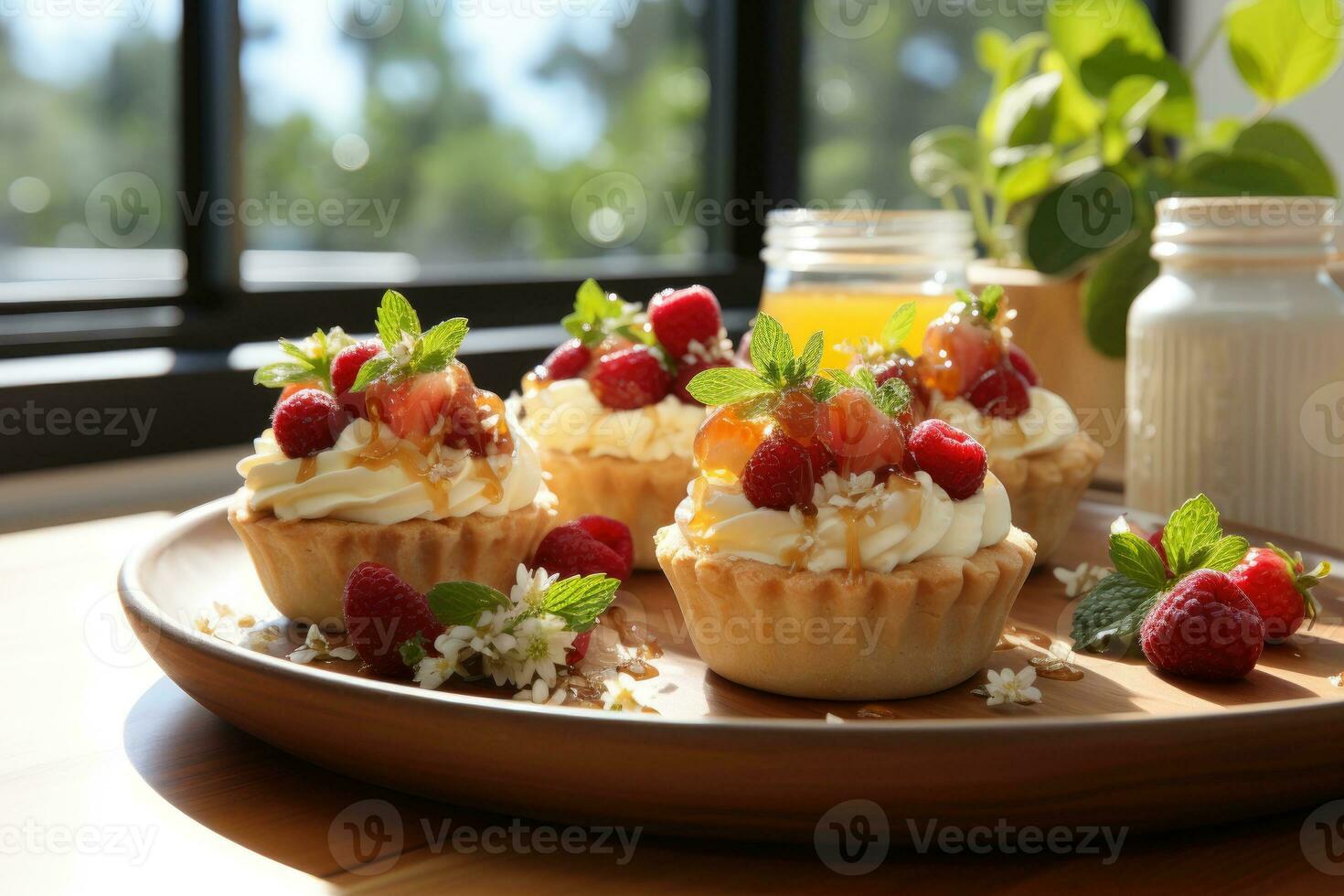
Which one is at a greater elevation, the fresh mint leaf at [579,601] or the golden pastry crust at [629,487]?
the fresh mint leaf at [579,601]

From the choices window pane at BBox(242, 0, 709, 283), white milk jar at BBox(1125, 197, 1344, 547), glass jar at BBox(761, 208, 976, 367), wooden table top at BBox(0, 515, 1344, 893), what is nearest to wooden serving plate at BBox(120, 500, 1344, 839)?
wooden table top at BBox(0, 515, 1344, 893)

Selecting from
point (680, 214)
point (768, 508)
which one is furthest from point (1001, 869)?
point (680, 214)

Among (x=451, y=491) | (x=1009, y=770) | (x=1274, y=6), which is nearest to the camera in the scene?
(x=1009, y=770)

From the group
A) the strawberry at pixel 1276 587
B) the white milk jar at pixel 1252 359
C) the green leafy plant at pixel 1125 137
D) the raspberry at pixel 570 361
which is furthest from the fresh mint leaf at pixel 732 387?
the green leafy plant at pixel 1125 137

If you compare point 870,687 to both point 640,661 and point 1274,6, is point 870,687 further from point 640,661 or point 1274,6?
point 1274,6

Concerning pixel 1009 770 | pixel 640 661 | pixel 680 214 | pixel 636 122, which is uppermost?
pixel 636 122

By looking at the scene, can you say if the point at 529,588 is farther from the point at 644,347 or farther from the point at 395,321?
the point at 644,347

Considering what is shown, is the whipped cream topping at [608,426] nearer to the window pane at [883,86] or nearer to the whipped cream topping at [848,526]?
the whipped cream topping at [848,526]

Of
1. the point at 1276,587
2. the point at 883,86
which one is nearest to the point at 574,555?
the point at 1276,587
